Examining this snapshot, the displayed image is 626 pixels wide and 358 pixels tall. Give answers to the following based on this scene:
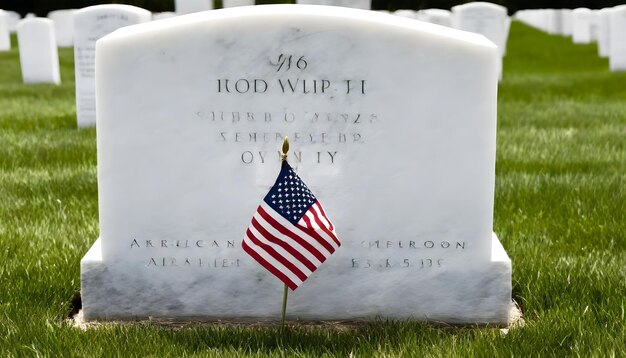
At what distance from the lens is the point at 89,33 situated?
9.15 m

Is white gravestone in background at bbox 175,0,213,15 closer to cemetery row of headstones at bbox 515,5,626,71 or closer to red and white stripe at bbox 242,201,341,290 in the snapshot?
cemetery row of headstones at bbox 515,5,626,71

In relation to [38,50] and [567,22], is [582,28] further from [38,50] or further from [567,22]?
[38,50]

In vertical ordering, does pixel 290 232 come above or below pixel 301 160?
below

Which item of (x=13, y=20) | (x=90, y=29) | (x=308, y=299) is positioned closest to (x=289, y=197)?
(x=308, y=299)

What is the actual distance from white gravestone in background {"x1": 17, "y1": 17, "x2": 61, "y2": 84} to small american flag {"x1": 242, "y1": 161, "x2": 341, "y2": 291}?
38.9 ft

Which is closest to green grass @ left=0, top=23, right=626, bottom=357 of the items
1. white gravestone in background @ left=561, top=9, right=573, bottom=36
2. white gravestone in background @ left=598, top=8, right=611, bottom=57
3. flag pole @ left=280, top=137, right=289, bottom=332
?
flag pole @ left=280, top=137, right=289, bottom=332

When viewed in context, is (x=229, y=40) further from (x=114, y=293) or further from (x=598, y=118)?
(x=598, y=118)

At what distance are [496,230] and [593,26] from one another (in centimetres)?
1972

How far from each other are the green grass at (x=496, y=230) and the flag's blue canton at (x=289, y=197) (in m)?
0.48

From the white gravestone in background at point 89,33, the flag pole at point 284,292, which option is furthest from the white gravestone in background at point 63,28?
the flag pole at point 284,292

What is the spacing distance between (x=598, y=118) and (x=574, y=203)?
425 cm

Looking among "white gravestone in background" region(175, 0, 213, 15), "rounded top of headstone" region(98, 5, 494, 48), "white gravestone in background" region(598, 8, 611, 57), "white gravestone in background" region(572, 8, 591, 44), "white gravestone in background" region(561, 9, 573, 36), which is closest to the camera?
"rounded top of headstone" region(98, 5, 494, 48)

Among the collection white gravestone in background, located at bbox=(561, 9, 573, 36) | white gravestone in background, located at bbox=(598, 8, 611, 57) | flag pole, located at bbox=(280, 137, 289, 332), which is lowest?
white gravestone in background, located at bbox=(561, 9, 573, 36)

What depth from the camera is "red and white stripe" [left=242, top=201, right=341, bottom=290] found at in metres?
3.14
